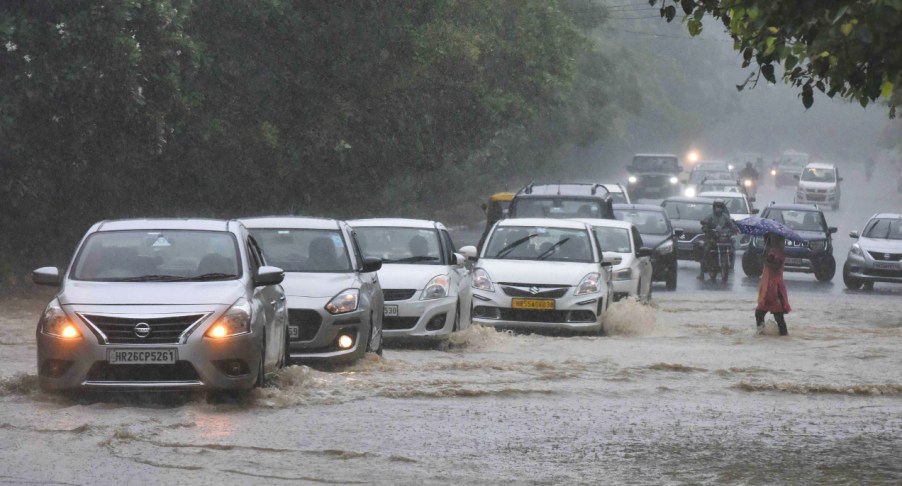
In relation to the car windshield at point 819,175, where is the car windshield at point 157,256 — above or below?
above

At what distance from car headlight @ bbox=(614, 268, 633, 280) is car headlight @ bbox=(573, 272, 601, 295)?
3.53 metres

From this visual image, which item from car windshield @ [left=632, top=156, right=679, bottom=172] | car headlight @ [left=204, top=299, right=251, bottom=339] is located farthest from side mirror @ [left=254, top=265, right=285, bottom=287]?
car windshield @ [left=632, top=156, right=679, bottom=172]

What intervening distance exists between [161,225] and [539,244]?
9.15 meters

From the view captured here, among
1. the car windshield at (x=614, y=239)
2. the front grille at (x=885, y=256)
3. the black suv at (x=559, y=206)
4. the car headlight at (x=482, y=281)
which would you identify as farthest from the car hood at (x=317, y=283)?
the front grille at (x=885, y=256)

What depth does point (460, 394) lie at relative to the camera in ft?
43.4

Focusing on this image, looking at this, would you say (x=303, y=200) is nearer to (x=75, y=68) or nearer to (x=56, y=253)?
(x=56, y=253)

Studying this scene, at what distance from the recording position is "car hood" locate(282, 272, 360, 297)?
571 inches

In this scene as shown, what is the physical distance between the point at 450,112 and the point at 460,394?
79.0 ft

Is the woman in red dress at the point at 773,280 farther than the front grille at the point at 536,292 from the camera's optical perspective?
Yes

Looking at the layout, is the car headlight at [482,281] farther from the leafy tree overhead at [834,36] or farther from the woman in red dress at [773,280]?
the leafy tree overhead at [834,36]

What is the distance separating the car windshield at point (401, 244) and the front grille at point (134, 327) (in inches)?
293

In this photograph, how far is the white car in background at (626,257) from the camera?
23656 mm

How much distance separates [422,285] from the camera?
57.8 ft

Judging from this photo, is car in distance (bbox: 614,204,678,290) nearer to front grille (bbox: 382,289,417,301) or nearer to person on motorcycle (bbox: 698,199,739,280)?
person on motorcycle (bbox: 698,199,739,280)
